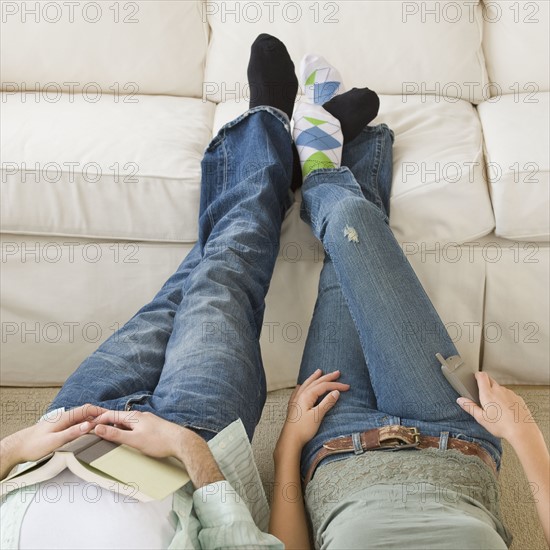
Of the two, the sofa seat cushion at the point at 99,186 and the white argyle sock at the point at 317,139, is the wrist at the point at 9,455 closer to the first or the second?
the sofa seat cushion at the point at 99,186

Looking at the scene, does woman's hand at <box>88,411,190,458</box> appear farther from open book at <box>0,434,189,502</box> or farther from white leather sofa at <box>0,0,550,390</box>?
white leather sofa at <box>0,0,550,390</box>

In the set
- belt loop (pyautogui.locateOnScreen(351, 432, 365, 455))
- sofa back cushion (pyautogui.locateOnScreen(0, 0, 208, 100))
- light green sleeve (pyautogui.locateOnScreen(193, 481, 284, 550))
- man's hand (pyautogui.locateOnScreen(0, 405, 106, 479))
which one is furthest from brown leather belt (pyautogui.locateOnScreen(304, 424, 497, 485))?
sofa back cushion (pyautogui.locateOnScreen(0, 0, 208, 100))

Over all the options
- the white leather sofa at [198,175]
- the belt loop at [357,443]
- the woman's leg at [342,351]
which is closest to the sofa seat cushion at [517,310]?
the white leather sofa at [198,175]

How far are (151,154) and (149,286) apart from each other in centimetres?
26

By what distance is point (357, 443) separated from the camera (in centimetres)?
106

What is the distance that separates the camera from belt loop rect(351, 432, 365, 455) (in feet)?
3.46

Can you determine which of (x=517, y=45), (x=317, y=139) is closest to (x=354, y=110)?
(x=317, y=139)

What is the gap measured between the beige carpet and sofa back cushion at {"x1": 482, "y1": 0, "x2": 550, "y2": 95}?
728 millimetres

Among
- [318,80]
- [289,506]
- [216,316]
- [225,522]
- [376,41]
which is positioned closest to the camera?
[225,522]

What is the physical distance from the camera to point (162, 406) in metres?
1.04

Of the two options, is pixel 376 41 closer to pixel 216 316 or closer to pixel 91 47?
pixel 91 47

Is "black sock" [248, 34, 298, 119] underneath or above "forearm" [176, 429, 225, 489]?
above

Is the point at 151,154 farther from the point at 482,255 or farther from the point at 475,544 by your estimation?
the point at 475,544

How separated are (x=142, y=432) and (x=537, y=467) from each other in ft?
1.70
